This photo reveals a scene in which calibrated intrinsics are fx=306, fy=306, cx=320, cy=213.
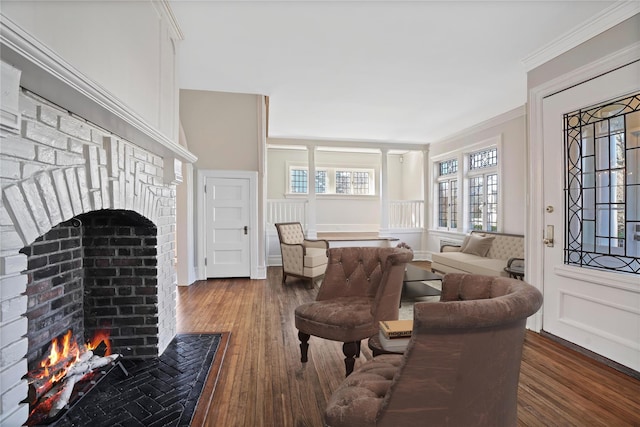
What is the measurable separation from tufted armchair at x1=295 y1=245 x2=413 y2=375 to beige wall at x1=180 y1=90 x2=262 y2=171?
3.06m

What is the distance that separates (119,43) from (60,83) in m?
0.84

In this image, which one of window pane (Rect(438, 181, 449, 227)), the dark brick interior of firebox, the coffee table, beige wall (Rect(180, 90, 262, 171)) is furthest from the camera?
window pane (Rect(438, 181, 449, 227))

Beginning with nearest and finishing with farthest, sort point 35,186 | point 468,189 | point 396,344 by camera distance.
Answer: point 35,186 → point 396,344 → point 468,189

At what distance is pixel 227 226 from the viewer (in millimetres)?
5043

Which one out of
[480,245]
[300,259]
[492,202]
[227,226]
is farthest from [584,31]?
[227,226]

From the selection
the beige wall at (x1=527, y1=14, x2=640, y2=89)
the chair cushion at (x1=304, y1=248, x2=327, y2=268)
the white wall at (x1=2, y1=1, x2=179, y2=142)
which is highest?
the beige wall at (x1=527, y1=14, x2=640, y2=89)

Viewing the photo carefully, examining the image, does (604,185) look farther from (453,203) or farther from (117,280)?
(453,203)

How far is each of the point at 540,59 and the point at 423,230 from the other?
187 inches

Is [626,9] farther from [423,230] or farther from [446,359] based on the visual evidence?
[423,230]

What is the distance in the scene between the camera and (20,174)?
1055 millimetres

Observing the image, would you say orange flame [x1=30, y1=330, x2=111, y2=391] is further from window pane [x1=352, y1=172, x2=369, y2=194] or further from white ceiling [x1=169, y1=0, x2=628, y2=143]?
window pane [x1=352, y1=172, x2=369, y2=194]

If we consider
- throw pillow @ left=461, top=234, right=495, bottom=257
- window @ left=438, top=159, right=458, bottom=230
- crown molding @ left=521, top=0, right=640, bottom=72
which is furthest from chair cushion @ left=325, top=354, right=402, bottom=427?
window @ left=438, top=159, right=458, bottom=230

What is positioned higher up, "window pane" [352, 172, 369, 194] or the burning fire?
"window pane" [352, 172, 369, 194]

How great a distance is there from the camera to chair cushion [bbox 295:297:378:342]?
6.63 ft
